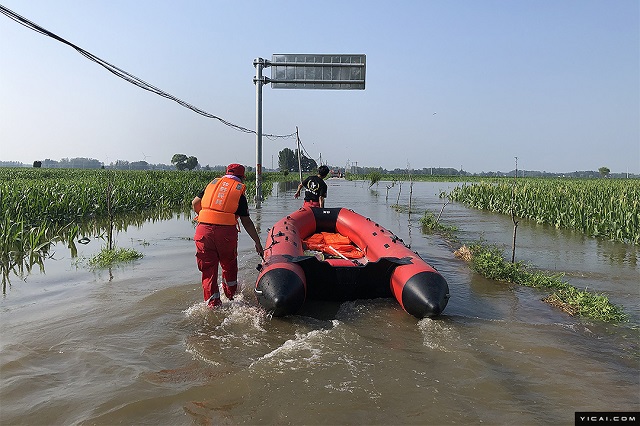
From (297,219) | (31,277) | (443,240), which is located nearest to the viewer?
(31,277)

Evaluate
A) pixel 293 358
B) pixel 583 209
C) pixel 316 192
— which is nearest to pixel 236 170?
pixel 293 358

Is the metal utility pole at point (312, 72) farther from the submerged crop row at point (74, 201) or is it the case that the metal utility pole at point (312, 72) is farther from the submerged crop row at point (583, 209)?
the submerged crop row at point (583, 209)

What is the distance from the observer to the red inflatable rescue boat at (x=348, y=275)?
4.77 meters

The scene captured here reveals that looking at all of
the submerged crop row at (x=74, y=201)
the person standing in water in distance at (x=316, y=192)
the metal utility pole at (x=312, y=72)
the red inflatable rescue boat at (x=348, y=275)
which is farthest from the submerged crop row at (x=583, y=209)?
the submerged crop row at (x=74, y=201)

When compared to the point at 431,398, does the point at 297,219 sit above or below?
above

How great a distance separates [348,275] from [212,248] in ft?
5.57

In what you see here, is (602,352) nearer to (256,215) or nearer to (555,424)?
(555,424)

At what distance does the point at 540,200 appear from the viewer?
16047mm

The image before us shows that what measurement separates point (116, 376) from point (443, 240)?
9.38 meters

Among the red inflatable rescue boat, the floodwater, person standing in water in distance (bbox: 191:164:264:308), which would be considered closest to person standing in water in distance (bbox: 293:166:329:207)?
the red inflatable rescue boat

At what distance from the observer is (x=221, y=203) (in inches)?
195

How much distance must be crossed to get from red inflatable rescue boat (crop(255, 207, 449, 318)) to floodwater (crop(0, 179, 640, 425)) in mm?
201

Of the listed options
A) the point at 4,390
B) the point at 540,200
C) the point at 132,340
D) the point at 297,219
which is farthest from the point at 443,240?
the point at 4,390

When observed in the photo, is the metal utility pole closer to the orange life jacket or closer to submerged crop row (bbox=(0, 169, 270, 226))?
submerged crop row (bbox=(0, 169, 270, 226))
